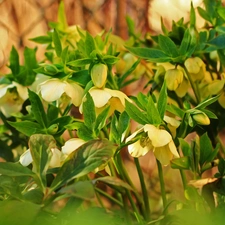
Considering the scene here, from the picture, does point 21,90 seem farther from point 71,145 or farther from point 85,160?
point 85,160

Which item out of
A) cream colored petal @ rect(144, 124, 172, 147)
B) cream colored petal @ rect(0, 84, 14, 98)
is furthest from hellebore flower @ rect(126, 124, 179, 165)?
cream colored petal @ rect(0, 84, 14, 98)

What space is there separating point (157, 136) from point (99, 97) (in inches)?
3.6

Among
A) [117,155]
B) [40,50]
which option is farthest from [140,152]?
[40,50]

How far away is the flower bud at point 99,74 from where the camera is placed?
0.62 m

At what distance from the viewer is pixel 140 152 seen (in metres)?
0.59

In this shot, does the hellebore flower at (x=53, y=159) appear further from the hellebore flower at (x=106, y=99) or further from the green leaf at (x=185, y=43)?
the green leaf at (x=185, y=43)

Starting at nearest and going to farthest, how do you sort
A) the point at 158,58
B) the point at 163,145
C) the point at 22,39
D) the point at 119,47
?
1. the point at 163,145
2. the point at 158,58
3. the point at 119,47
4. the point at 22,39

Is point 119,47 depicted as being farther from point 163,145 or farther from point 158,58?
point 163,145

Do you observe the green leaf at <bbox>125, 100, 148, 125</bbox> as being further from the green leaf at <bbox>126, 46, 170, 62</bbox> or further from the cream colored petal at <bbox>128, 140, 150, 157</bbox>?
the green leaf at <bbox>126, 46, 170, 62</bbox>

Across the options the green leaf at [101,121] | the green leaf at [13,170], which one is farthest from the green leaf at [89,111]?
the green leaf at [13,170]

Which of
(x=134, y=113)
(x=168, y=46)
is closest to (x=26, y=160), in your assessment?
(x=134, y=113)

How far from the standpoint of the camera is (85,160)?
465 millimetres

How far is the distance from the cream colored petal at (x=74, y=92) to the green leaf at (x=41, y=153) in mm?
131

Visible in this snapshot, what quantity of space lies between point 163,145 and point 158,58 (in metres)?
0.16
